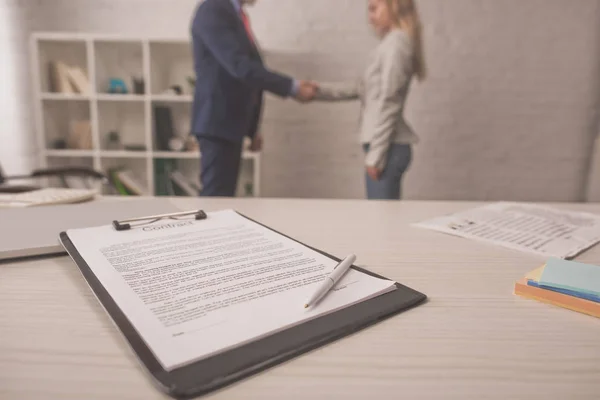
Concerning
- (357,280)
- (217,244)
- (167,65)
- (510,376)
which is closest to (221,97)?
(167,65)

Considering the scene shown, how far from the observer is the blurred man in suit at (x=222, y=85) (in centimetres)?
197

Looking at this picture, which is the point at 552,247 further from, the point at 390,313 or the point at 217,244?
the point at 217,244

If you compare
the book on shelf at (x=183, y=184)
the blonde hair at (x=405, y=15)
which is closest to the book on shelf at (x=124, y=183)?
the book on shelf at (x=183, y=184)

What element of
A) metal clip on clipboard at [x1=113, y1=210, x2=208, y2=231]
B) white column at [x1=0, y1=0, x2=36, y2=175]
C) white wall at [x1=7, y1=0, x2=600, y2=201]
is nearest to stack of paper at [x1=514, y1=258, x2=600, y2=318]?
metal clip on clipboard at [x1=113, y1=210, x2=208, y2=231]

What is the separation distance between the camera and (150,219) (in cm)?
67

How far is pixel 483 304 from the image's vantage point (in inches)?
18.2

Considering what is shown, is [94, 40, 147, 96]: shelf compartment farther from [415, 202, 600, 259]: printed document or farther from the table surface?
the table surface

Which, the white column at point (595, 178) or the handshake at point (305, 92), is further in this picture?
the white column at point (595, 178)

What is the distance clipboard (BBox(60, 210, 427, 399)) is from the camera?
308 mm

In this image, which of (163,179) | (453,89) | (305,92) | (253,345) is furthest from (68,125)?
(253,345)

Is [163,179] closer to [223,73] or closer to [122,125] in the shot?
[122,125]

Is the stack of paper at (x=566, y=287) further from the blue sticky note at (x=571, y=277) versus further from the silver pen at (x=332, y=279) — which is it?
the silver pen at (x=332, y=279)

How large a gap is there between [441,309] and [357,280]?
0.30 feet

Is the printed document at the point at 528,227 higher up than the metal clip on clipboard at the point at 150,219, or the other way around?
the metal clip on clipboard at the point at 150,219
